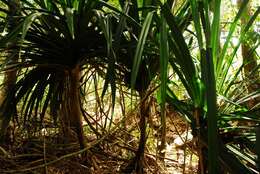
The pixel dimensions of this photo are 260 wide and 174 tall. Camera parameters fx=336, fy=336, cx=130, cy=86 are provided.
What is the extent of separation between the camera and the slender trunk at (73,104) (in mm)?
1259

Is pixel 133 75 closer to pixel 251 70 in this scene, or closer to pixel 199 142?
pixel 199 142

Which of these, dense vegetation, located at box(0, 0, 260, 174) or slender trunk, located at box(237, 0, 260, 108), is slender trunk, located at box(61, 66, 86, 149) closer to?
dense vegetation, located at box(0, 0, 260, 174)

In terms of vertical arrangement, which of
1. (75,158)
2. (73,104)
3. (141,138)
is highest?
(73,104)

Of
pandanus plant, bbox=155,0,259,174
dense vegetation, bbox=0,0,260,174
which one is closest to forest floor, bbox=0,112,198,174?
dense vegetation, bbox=0,0,260,174

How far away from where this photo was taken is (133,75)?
28.1 inches

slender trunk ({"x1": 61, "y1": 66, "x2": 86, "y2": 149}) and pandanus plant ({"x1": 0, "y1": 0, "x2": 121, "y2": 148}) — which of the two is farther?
slender trunk ({"x1": 61, "y1": 66, "x2": 86, "y2": 149})

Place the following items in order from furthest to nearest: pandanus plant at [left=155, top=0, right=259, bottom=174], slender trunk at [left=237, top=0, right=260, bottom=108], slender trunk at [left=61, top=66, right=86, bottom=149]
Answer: slender trunk at [left=61, top=66, right=86, bottom=149] < slender trunk at [left=237, top=0, right=260, bottom=108] < pandanus plant at [left=155, top=0, right=259, bottom=174]

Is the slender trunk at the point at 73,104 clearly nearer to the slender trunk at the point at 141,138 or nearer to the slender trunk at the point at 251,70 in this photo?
the slender trunk at the point at 141,138

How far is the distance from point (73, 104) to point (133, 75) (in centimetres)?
64

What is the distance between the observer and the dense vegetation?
2.66ft

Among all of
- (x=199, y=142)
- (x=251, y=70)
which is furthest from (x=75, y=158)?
(x=251, y=70)

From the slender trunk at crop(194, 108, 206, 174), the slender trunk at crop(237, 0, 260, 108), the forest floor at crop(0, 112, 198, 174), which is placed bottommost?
the forest floor at crop(0, 112, 198, 174)

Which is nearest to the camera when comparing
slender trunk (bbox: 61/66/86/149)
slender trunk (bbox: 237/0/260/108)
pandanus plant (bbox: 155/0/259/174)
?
pandanus plant (bbox: 155/0/259/174)

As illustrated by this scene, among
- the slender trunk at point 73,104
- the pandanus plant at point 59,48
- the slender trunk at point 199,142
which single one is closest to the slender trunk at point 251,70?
the slender trunk at point 199,142
